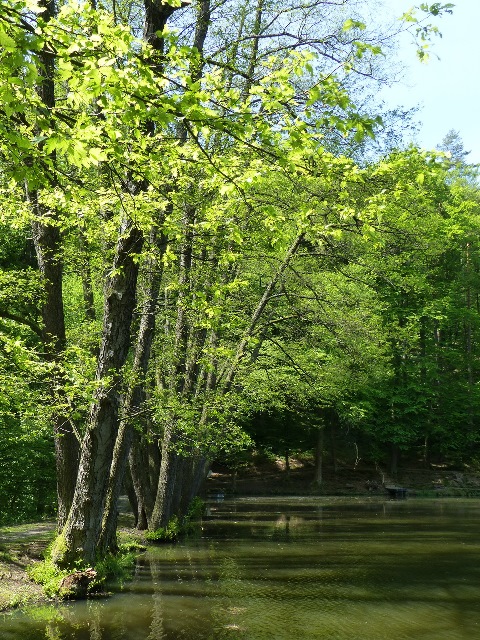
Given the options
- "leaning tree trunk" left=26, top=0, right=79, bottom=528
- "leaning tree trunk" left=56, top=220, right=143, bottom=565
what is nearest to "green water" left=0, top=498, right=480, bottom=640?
"leaning tree trunk" left=56, top=220, right=143, bottom=565

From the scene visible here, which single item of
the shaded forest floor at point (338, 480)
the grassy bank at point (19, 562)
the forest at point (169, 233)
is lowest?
the grassy bank at point (19, 562)

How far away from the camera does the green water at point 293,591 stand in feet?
27.7

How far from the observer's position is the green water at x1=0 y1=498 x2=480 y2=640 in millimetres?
8430

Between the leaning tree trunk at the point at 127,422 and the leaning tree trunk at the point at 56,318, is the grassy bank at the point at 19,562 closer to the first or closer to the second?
the leaning tree trunk at the point at 56,318

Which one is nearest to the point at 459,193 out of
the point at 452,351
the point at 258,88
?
the point at 452,351

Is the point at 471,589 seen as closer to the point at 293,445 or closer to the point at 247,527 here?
the point at 247,527

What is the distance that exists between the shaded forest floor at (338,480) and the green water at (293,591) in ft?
48.0

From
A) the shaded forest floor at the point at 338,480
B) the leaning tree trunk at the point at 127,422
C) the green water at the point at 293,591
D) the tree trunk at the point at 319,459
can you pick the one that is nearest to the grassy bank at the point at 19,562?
the green water at the point at 293,591

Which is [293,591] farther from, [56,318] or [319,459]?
[319,459]

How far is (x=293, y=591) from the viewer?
10930 mm

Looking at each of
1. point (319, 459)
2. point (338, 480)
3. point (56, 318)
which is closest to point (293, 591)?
point (56, 318)

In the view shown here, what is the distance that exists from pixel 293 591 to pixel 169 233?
20.2 ft

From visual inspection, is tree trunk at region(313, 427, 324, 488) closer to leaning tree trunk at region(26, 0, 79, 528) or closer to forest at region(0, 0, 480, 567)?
forest at region(0, 0, 480, 567)

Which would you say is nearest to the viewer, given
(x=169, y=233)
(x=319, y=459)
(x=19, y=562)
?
(x=169, y=233)
